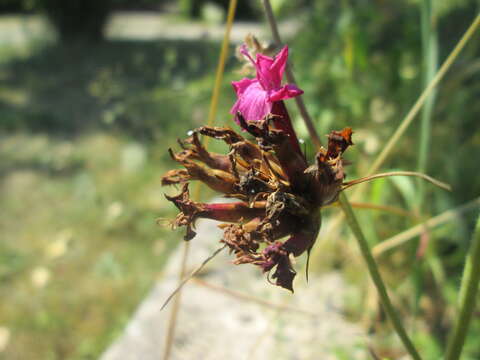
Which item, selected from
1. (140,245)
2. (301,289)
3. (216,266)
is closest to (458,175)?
(301,289)

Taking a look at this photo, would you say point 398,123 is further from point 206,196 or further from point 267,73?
point 267,73

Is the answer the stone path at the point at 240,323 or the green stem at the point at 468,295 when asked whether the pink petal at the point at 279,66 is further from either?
the stone path at the point at 240,323

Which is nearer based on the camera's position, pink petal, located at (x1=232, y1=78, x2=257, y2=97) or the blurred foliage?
pink petal, located at (x1=232, y1=78, x2=257, y2=97)

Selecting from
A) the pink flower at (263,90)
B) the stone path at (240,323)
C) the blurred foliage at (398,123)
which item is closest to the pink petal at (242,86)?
the pink flower at (263,90)

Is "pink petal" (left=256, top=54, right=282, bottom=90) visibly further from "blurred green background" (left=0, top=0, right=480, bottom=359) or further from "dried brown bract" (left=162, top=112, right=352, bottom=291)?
"blurred green background" (left=0, top=0, right=480, bottom=359)

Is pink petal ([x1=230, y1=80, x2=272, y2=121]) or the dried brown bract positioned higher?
pink petal ([x1=230, y1=80, x2=272, y2=121])

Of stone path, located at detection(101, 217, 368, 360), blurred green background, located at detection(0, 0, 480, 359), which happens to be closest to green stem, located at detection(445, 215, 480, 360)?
blurred green background, located at detection(0, 0, 480, 359)

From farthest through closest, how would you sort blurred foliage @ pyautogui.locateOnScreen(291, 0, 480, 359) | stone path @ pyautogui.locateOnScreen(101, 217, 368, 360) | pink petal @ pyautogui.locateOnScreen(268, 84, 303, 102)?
1. blurred foliage @ pyautogui.locateOnScreen(291, 0, 480, 359)
2. stone path @ pyautogui.locateOnScreen(101, 217, 368, 360)
3. pink petal @ pyautogui.locateOnScreen(268, 84, 303, 102)

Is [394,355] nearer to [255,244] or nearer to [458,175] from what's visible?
[458,175]

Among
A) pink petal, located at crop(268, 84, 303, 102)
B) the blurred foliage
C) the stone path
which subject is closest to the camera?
pink petal, located at crop(268, 84, 303, 102)
